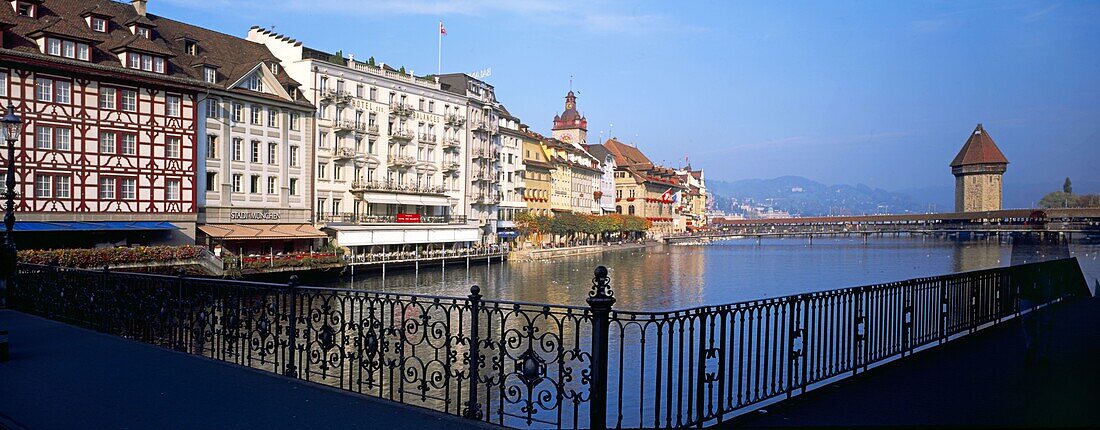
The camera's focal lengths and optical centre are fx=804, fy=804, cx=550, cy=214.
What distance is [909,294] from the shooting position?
38.7 feet

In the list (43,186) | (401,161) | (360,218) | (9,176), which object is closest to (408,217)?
(401,161)

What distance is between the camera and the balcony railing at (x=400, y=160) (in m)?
66.1

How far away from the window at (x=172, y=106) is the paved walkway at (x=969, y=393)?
44376 mm

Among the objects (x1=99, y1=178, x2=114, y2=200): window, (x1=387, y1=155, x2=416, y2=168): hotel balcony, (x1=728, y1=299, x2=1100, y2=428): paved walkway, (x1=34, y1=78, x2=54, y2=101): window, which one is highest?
(x1=34, y1=78, x2=54, y2=101): window

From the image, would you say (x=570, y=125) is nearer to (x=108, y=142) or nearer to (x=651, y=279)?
(x=651, y=279)

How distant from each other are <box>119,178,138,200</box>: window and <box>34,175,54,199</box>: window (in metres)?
3.52

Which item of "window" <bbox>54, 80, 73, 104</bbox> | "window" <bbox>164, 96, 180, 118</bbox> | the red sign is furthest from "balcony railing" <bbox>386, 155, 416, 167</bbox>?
"window" <bbox>54, 80, 73, 104</bbox>

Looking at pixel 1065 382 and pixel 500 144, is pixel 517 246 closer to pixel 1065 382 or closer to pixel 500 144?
pixel 500 144

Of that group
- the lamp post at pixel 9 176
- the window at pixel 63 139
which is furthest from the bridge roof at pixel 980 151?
the lamp post at pixel 9 176

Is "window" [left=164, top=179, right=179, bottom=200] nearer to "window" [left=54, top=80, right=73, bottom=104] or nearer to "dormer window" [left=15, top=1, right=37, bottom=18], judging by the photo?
"window" [left=54, top=80, right=73, bottom=104]

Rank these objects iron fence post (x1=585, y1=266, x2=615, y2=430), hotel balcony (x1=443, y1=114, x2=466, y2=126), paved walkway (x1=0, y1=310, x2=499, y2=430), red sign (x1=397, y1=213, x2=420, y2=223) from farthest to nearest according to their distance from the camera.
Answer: hotel balcony (x1=443, y1=114, x2=466, y2=126)
red sign (x1=397, y1=213, x2=420, y2=223)
paved walkway (x1=0, y1=310, x2=499, y2=430)
iron fence post (x1=585, y1=266, x2=615, y2=430)

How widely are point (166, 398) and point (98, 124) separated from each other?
3956 centimetres

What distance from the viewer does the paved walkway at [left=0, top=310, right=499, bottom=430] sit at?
771cm

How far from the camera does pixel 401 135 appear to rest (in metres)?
66.5
